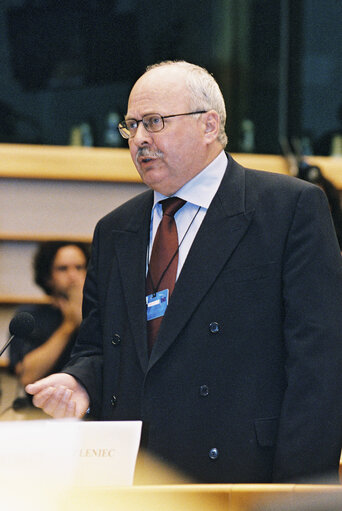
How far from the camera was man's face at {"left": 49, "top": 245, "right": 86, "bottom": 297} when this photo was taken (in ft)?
11.5

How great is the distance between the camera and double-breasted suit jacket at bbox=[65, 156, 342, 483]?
166 cm

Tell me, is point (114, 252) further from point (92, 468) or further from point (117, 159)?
point (117, 159)

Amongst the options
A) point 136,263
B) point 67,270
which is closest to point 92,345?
point 136,263

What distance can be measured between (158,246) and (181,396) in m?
0.36

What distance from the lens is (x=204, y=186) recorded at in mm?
1892

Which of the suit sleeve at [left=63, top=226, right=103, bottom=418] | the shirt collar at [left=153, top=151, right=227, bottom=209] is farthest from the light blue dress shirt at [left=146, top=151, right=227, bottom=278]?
the suit sleeve at [left=63, top=226, right=103, bottom=418]

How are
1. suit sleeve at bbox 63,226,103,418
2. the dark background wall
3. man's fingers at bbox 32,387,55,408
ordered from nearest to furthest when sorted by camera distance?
man's fingers at bbox 32,387,55,408 → suit sleeve at bbox 63,226,103,418 → the dark background wall

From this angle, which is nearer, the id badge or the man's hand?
the man's hand

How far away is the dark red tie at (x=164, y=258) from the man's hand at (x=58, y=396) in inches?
7.9

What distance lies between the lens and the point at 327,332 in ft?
5.53

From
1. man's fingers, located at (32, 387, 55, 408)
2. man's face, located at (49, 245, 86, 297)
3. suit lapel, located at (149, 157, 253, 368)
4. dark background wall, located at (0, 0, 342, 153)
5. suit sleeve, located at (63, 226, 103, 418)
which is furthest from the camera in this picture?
dark background wall, located at (0, 0, 342, 153)

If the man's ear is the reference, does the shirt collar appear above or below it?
below

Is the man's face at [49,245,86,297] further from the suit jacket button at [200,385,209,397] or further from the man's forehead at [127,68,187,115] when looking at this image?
the suit jacket button at [200,385,209,397]

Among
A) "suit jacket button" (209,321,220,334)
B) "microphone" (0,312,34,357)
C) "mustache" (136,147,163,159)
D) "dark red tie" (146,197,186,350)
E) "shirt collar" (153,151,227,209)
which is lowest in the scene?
"suit jacket button" (209,321,220,334)
